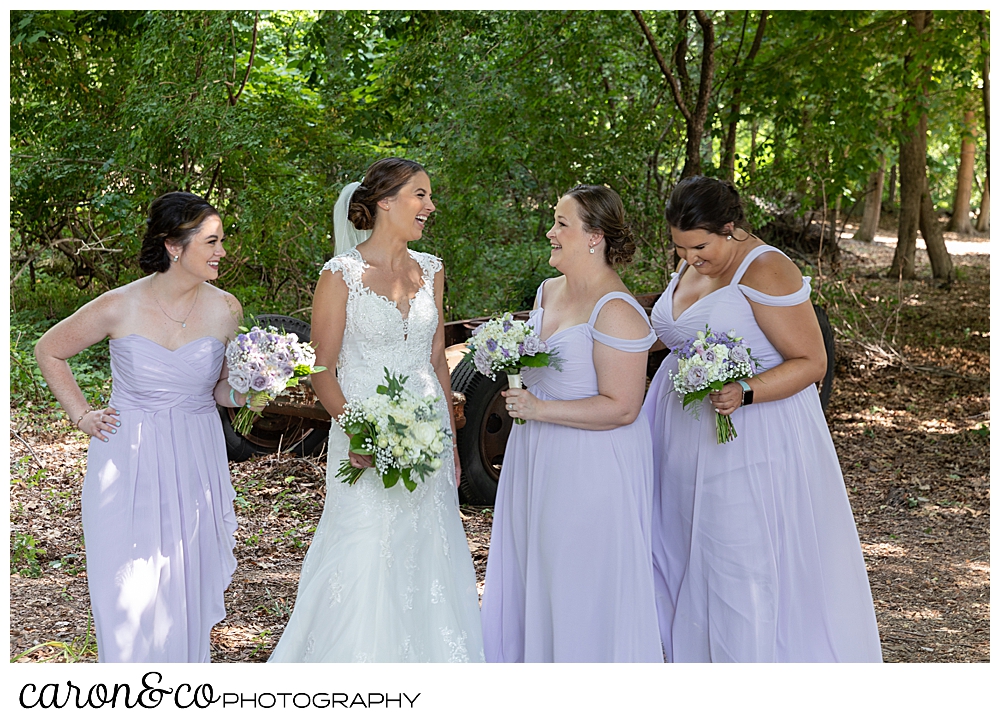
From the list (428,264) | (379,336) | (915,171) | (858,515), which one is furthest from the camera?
(915,171)

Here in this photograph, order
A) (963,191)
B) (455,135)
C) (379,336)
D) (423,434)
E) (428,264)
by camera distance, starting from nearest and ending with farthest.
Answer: (423,434) < (379,336) < (428,264) < (455,135) < (963,191)

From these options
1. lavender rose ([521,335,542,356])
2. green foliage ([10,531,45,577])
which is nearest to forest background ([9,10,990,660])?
green foliage ([10,531,45,577])

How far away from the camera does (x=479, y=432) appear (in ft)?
20.6

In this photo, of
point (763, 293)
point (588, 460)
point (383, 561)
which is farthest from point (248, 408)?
point (763, 293)

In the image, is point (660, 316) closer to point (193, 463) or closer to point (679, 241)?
point (679, 241)

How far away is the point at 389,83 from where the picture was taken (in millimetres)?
9180

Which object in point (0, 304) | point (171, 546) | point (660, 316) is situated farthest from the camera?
point (0, 304)

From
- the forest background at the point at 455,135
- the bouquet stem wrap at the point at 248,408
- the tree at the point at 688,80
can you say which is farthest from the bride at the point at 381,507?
the tree at the point at 688,80

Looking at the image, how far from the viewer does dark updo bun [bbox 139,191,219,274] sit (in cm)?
349

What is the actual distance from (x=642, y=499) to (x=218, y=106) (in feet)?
20.7

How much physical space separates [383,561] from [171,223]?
1588 millimetres

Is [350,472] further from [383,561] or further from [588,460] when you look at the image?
[588,460]

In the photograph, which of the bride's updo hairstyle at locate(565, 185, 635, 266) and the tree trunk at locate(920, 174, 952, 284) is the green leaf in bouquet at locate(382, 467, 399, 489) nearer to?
the bride's updo hairstyle at locate(565, 185, 635, 266)

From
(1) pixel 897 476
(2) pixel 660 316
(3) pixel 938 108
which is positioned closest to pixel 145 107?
(2) pixel 660 316
